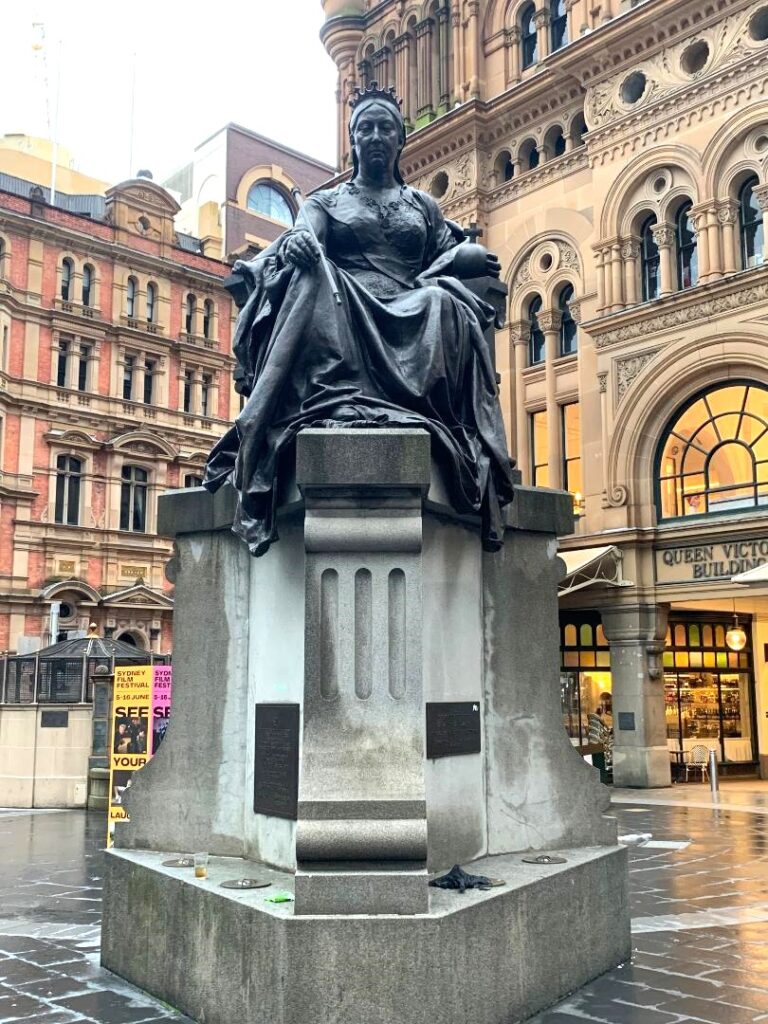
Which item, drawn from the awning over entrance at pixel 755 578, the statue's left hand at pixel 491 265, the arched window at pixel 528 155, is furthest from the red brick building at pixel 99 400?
the statue's left hand at pixel 491 265

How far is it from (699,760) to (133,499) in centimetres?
3128

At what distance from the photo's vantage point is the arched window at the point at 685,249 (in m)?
24.8

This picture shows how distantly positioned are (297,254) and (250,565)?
197 centimetres

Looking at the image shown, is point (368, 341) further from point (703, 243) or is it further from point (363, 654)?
point (703, 243)

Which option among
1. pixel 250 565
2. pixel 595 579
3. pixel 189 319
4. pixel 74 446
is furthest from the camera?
pixel 189 319

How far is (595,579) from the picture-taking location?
2367 centimetres

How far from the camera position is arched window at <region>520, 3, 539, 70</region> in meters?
30.0

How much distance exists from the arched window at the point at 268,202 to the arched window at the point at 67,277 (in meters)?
20.1

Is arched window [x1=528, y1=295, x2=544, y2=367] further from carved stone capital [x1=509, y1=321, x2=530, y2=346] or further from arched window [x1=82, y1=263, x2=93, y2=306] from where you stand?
arched window [x1=82, y1=263, x2=93, y2=306]

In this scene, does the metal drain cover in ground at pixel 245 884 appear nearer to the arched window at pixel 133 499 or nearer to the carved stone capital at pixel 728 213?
the carved stone capital at pixel 728 213

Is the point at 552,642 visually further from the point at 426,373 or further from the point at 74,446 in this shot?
the point at 74,446

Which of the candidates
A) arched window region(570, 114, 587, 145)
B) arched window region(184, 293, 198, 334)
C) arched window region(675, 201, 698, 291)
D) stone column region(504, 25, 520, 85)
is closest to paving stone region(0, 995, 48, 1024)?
arched window region(675, 201, 698, 291)

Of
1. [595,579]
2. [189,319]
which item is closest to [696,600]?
[595,579]

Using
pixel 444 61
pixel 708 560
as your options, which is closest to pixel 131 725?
pixel 708 560
